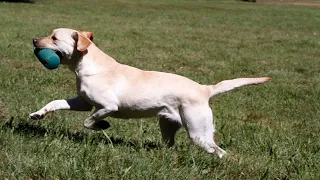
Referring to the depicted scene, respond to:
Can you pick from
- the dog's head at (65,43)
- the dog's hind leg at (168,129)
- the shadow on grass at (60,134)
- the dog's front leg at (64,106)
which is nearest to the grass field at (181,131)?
the shadow on grass at (60,134)

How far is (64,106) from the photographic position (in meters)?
5.26

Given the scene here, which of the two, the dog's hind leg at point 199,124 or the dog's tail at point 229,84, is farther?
the dog's tail at point 229,84

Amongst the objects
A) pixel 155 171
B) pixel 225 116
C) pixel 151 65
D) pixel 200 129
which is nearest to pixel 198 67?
pixel 151 65

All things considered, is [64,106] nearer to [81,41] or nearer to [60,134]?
[60,134]

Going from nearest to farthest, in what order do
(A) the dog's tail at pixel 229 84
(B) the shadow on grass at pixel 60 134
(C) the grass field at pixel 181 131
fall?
(C) the grass field at pixel 181 131 < (B) the shadow on grass at pixel 60 134 < (A) the dog's tail at pixel 229 84

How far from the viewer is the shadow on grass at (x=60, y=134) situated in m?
5.07

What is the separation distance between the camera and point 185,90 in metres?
5.16

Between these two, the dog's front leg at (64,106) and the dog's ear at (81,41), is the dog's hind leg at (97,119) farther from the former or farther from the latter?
the dog's ear at (81,41)

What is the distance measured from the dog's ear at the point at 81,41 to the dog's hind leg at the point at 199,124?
1.24 m

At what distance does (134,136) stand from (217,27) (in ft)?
57.3

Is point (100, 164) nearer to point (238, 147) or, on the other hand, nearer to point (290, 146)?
point (238, 147)

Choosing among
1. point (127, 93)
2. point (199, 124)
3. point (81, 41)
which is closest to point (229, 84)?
point (199, 124)

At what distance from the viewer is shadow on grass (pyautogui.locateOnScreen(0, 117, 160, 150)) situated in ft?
16.6

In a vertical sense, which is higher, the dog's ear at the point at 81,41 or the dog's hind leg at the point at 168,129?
the dog's ear at the point at 81,41
